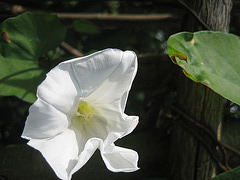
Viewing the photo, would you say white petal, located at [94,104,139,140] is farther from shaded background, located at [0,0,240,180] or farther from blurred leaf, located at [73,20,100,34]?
blurred leaf, located at [73,20,100,34]

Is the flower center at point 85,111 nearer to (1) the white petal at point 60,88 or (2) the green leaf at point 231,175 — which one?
(1) the white petal at point 60,88

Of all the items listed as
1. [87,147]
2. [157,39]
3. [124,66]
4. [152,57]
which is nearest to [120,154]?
[87,147]

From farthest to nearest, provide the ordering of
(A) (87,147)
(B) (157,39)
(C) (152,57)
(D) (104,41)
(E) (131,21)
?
(B) (157,39)
(D) (104,41)
(E) (131,21)
(C) (152,57)
(A) (87,147)

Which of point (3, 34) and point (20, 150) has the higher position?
point (3, 34)

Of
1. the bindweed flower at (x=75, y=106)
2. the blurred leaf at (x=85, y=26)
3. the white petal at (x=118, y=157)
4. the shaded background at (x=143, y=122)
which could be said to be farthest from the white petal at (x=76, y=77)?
the blurred leaf at (x=85, y=26)

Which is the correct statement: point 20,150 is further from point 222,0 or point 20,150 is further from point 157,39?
point 157,39
